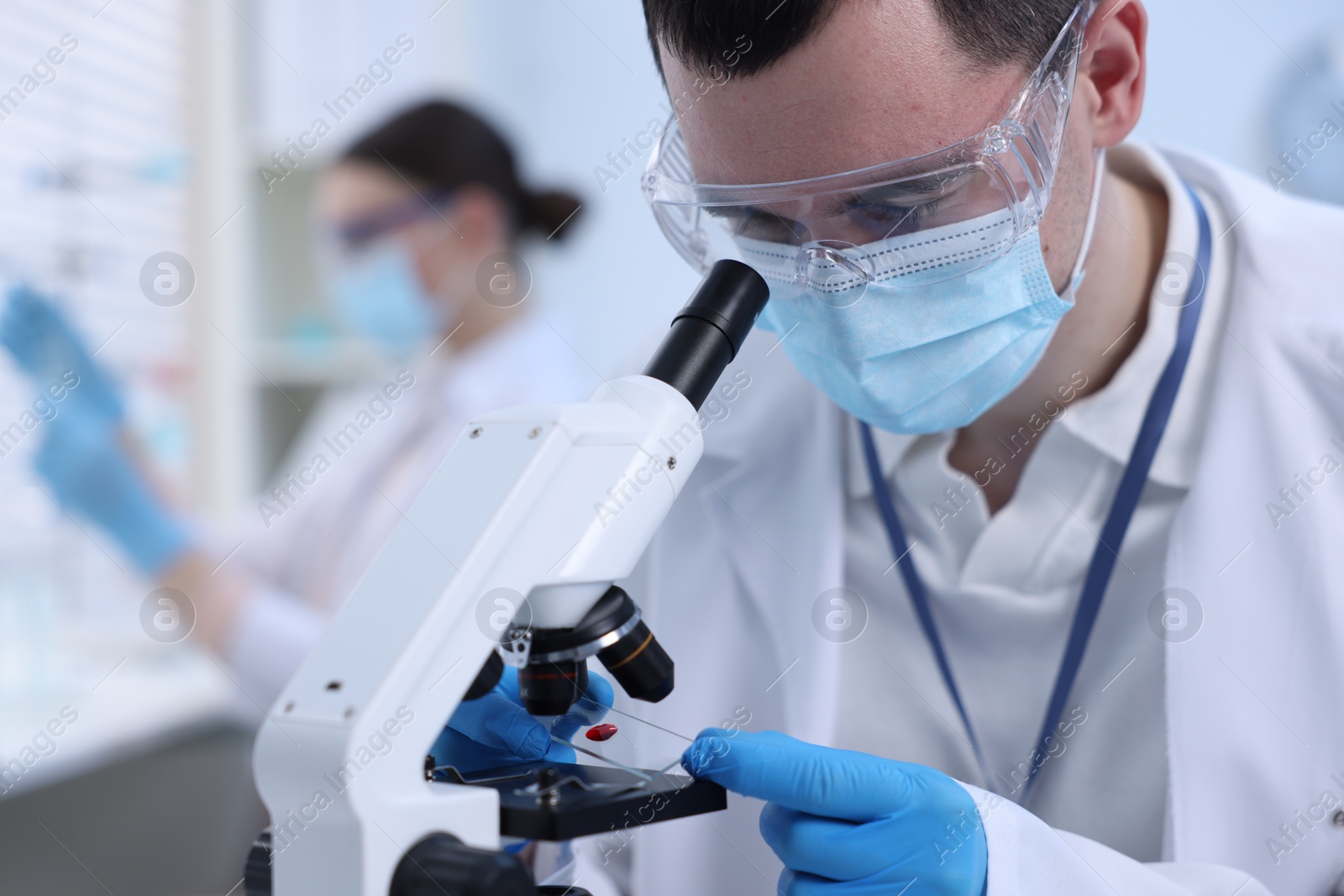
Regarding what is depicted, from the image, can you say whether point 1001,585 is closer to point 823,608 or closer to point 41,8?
point 823,608

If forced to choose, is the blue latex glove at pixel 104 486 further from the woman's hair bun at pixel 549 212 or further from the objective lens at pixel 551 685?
the objective lens at pixel 551 685

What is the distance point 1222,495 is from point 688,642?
60cm

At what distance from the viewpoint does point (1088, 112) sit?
0.99m

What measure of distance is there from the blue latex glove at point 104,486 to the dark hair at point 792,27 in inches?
58.6

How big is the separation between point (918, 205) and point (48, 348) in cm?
171

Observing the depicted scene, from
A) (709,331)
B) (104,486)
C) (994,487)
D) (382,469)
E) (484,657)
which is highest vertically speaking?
(709,331)

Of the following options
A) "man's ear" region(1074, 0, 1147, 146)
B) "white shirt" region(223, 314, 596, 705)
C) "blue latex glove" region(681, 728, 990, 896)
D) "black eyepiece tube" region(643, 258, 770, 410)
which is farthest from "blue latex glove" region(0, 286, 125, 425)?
"man's ear" region(1074, 0, 1147, 146)

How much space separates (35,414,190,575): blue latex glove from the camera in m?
1.90

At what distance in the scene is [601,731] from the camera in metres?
0.79

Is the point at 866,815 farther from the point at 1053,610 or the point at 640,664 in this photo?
the point at 1053,610

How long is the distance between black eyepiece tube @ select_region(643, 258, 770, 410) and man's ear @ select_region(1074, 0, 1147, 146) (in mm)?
409

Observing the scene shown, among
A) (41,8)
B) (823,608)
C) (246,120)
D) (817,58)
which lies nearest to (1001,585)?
(823,608)

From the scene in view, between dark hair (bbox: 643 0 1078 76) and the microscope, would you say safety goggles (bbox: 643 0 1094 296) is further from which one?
the microscope

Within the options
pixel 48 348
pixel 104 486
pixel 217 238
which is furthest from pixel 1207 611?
pixel 217 238
